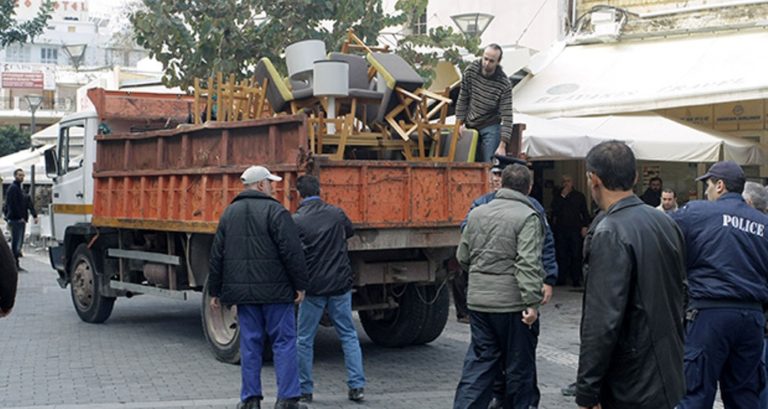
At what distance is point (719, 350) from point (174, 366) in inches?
218

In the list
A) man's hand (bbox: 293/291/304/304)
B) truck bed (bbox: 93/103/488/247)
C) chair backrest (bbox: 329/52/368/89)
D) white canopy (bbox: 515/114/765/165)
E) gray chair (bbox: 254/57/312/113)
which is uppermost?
chair backrest (bbox: 329/52/368/89)

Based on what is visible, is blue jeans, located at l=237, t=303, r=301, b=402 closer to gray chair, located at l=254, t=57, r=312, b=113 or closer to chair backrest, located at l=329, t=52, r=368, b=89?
gray chair, located at l=254, t=57, r=312, b=113

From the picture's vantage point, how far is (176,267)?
36.3 feet

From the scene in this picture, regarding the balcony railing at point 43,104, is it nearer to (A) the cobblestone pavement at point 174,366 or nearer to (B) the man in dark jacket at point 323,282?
(A) the cobblestone pavement at point 174,366

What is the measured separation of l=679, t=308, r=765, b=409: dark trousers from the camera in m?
6.16

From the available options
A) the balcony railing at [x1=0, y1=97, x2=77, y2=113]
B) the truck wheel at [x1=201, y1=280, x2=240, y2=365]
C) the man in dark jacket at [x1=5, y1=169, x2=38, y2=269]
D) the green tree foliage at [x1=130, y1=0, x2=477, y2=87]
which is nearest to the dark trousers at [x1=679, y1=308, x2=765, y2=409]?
the truck wheel at [x1=201, y1=280, x2=240, y2=365]

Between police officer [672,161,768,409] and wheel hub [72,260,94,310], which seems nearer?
police officer [672,161,768,409]

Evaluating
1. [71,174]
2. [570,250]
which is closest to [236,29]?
[71,174]

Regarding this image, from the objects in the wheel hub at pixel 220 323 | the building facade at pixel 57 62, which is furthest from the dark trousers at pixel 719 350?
the building facade at pixel 57 62

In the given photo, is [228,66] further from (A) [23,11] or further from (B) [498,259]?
(A) [23,11]

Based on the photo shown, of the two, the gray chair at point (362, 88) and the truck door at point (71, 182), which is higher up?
the gray chair at point (362, 88)

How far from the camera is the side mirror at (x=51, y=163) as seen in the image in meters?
14.0

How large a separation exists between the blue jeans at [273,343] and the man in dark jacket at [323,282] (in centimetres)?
45

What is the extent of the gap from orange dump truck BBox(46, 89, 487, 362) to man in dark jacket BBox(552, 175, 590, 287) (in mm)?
6135
